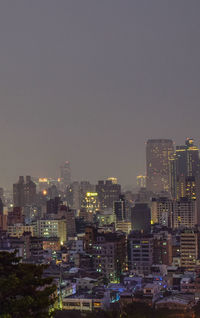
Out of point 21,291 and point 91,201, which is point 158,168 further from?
point 21,291

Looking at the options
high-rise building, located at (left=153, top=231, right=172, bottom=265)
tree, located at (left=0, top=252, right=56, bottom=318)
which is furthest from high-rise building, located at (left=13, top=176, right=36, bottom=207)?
tree, located at (left=0, top=252, right=56, bottom=318)

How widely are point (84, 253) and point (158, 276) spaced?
625 centimetres

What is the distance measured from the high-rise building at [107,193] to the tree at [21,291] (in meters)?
60.1

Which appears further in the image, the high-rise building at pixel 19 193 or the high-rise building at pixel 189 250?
the high-rise building at pixel 19 193

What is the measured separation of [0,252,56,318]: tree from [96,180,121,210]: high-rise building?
60.1 m

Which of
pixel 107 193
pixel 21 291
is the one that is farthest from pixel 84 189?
pixel 21 291

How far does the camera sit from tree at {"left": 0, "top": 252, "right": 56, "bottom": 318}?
7.97 metres

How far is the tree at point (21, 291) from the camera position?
797 cm

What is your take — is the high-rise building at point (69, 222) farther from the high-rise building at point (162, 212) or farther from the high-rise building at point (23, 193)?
the high-rise building at point (23, 193)

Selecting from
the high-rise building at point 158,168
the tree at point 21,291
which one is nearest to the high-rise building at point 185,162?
the high-rise building at point 158,168

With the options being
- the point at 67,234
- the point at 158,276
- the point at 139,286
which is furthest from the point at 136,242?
the point at 67,234

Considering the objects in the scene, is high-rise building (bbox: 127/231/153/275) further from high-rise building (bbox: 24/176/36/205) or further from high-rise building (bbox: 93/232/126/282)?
high-rise building (bbox: 24/176/36/205)

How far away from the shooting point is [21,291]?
827 centimetres

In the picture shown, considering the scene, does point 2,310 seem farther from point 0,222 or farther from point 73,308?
point 0,222
